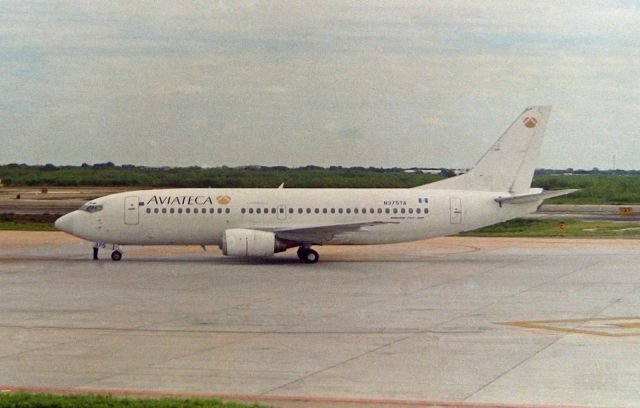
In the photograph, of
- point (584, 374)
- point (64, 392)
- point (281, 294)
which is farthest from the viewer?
point (281, 294)

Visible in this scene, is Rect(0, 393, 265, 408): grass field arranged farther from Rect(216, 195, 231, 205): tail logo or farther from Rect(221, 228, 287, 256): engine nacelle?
Rect(216, 195, 231, 205): tail logo

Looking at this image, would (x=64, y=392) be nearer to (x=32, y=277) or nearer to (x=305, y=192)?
(x=32, y=277)

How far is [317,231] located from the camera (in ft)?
130

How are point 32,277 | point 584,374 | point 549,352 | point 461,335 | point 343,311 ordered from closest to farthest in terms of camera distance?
point 584,374, point 549,352, point 461,335, point 343,311, point 32,277

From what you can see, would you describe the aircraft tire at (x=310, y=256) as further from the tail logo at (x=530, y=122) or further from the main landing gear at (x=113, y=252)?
the tail logo at (x=530, y=122)

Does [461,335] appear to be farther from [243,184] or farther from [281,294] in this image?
[243,184]

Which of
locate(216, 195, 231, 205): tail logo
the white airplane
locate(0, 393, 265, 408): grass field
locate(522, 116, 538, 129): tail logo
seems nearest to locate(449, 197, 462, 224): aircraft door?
the white airplane

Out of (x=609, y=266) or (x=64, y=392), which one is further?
(x=609, y=266)

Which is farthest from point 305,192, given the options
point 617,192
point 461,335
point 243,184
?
point 617,192

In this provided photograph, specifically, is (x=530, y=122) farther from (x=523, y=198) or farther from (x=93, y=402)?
(x=93, y=402)

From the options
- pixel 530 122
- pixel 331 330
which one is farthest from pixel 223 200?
pixel 331 330

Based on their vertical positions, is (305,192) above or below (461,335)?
above

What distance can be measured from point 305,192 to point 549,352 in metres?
22.6

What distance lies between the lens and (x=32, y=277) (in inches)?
1330
